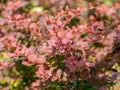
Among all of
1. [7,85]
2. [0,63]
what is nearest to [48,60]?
[0,63]

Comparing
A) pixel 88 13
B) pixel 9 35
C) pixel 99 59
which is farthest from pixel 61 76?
pixel 88 13

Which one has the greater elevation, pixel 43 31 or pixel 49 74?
pixel 43 31

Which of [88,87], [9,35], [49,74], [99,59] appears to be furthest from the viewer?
[9,35]

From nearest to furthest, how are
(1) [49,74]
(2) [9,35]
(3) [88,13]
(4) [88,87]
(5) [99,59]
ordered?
(1) [49,74], (4) [88,87], (5) [99,59], (2) [9,35], (3) [88,13]

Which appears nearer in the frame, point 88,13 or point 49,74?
point 49,74

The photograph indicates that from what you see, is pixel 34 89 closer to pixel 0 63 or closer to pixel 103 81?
pixel 0 63

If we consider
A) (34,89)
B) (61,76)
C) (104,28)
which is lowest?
(34,89)

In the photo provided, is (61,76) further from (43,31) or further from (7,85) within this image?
(7,85)
